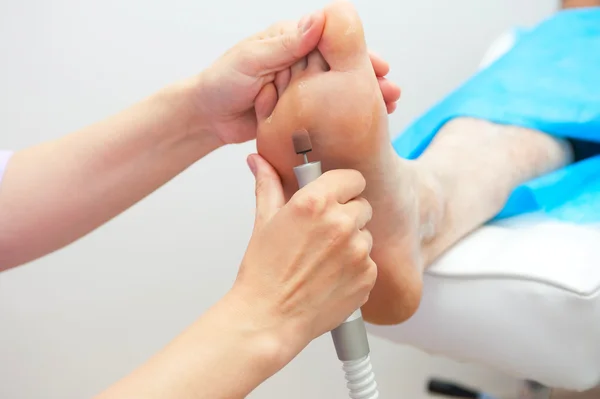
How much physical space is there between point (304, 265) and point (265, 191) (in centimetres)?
9

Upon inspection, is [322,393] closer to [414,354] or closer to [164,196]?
[414,354]

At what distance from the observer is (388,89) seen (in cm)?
63

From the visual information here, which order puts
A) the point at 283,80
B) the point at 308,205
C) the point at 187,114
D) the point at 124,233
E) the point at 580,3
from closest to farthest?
the point at 308,205, the point at 283,80, the point at 187,114, the point at 124,233, the point at 580,3

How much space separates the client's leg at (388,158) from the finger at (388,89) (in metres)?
0.05

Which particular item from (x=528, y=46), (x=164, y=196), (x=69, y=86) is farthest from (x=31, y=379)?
(x=528, y=46)

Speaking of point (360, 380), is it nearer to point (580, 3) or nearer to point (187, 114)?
point (187, 114)

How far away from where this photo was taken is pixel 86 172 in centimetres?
74

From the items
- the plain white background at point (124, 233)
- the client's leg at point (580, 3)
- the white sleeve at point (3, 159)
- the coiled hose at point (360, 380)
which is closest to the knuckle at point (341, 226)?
the coiled hose at point (360, 380)

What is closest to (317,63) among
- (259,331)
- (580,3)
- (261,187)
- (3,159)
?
(261,187)

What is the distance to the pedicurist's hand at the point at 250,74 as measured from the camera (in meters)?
0.56

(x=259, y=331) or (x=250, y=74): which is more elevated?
(x=250, y=74)

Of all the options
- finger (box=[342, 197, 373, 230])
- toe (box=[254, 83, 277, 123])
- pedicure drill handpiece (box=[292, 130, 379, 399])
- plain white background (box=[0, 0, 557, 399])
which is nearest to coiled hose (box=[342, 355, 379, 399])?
pedicure drill handpiece (box=[292, 130, 379, 399])

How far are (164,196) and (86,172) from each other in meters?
0.36

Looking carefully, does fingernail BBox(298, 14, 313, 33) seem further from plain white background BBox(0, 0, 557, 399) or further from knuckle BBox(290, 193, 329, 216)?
plain white background BBox(0, 0, 557, 399)
